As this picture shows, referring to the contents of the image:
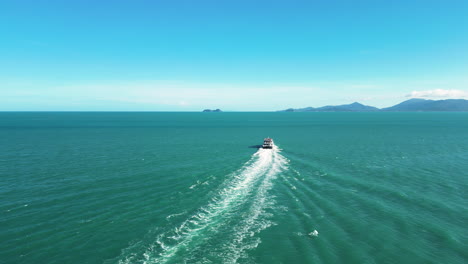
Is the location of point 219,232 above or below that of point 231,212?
below

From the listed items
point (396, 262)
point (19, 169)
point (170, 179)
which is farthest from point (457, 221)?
point (19, 169)

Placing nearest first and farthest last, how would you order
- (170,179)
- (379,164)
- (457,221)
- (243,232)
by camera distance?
1. (243,232)
2. (457,221)
3. (170,179)
4. (379,164)

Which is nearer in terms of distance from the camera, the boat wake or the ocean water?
the boat wake

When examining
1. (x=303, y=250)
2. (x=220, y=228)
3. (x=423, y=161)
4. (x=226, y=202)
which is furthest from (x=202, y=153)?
(x=423, y=161)

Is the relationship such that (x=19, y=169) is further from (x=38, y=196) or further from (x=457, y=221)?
(x=457, y=221)

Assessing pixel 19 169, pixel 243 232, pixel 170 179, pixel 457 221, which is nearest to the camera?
pixel 243 232

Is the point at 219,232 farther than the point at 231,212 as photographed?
No

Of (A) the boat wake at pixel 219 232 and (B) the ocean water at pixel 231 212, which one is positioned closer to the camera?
(A) the boat wake at pixel 219 232

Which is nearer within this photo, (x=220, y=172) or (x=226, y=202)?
(x=226, y=202)
